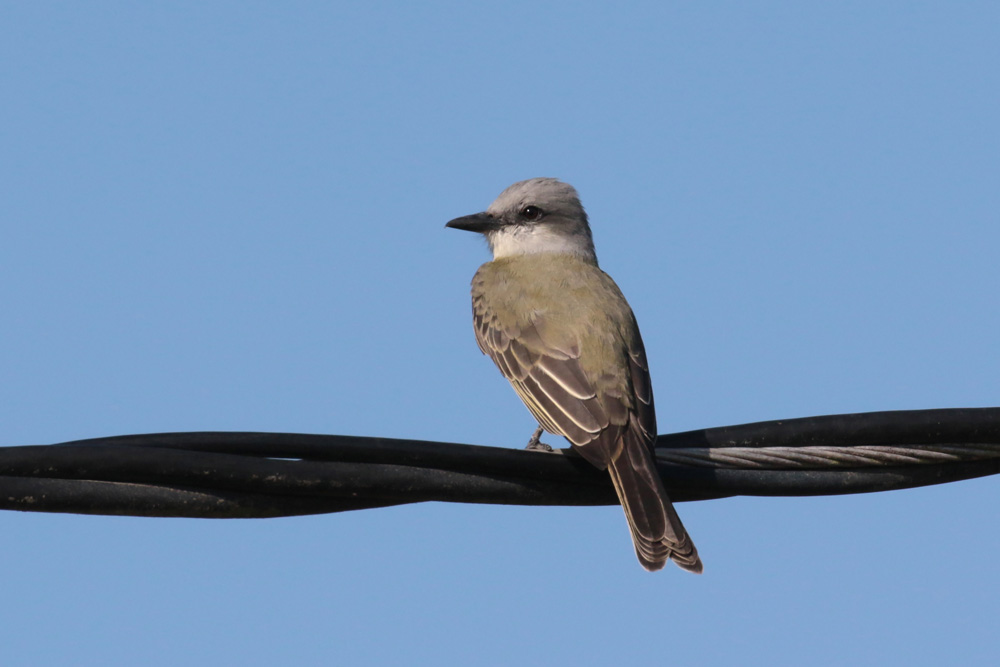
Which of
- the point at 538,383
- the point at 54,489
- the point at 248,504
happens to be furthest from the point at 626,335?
the point at 54,489

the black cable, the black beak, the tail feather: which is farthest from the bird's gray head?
the black cable

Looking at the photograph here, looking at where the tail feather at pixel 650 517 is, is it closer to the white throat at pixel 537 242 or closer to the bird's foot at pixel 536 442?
the bird's foot at pixel 536 442

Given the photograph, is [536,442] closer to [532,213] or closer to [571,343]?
[571,343]

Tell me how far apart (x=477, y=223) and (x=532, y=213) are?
1.48 ft

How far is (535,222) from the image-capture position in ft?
29.8

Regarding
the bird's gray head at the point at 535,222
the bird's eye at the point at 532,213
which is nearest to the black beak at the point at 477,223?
the bird's gray head at the point at 535,222

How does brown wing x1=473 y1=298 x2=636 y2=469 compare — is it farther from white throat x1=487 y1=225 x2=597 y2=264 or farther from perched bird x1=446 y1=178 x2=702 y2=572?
white throat x1=487 y1=225 x2=597 y2=264

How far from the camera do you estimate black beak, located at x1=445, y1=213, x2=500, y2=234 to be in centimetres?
917

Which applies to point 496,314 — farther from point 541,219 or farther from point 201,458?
point 201,458

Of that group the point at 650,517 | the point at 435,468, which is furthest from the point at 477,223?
the point at 435,468

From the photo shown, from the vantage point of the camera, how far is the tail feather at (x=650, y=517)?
17.1 ft

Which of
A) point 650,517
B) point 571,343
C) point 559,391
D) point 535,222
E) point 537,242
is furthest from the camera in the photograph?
point 535,222

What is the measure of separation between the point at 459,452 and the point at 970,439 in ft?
7.05

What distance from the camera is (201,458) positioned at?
3994 millimetres
